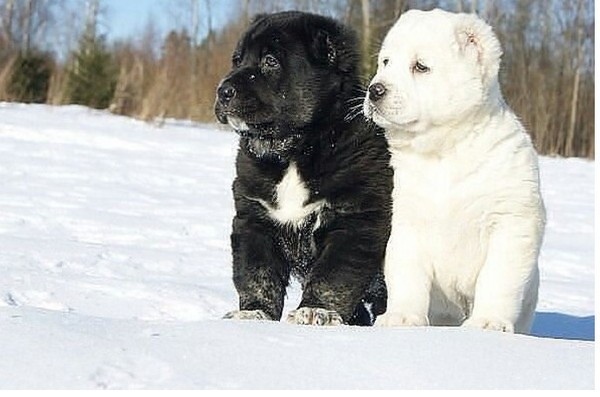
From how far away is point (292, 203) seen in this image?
12.5ft

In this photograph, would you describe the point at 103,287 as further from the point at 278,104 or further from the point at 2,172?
the point at 2,172

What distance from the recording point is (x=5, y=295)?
481 centimetres

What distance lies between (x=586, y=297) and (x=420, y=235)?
312 cm

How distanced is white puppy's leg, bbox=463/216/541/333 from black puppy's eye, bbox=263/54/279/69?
46.6 inches

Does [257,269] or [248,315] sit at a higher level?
[257,269]

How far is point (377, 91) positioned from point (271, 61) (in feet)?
2.14

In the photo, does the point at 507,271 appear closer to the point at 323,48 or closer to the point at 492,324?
the point at 492,324

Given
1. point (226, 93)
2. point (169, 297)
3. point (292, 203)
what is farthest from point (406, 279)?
point (169, 297)

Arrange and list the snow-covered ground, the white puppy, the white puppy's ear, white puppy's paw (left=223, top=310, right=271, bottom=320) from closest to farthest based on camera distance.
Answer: the snow-covered ground
the white puppy
the white puppy's ear
white puppy's paw (left=223, top=310, right=271, bottom=320)

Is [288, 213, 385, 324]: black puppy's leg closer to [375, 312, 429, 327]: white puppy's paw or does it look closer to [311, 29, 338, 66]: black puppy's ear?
[375, 312, 429, 327]: white puppy's paw

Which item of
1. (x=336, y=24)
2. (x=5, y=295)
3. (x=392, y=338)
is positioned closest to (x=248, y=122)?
(x=336, y=24)

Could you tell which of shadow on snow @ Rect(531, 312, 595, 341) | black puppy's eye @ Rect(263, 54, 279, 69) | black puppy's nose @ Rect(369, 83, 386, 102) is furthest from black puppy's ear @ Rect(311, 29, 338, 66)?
shadow on snow @ Rect(531, 312, 595, 341)

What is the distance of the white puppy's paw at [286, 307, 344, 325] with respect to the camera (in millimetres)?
3510

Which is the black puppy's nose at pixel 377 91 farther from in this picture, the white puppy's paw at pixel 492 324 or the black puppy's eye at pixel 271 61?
the white puppy's paw at pixel 492 324
